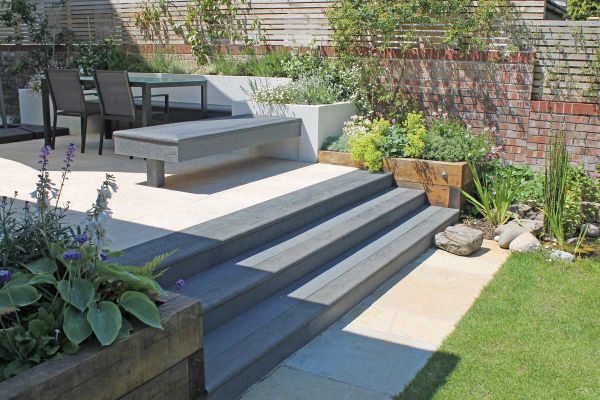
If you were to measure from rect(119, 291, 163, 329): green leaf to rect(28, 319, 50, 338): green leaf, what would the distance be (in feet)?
0.95

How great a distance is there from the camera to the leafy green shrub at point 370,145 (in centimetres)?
653

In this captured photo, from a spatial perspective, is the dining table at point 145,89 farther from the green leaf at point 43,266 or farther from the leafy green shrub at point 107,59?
the green leaf at point 43,266

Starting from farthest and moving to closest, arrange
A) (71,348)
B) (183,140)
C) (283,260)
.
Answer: (183,140) → (283,260) → (71,348)

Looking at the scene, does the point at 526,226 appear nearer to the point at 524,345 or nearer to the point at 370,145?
the point at 370,145

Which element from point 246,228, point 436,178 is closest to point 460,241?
point 436,178

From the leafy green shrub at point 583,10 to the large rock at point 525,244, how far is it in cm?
546

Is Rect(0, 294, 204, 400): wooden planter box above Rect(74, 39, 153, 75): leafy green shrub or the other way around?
the other way around

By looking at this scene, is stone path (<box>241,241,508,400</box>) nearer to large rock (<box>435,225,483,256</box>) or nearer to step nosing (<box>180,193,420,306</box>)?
large rock (<box>435,225,483,256</box>)

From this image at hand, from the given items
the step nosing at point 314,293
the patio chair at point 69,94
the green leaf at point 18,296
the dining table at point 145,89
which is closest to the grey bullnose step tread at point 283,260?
the step nosing at point 314,293

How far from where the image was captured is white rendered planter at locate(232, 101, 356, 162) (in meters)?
7.05

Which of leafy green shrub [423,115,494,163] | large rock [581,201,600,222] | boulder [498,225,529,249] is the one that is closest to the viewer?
boulder [498,225,529,249]

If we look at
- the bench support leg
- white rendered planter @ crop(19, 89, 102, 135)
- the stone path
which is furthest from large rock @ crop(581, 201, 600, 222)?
white rendered planter @ crop(19, 89, 102, 135)

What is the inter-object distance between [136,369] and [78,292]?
358 mm

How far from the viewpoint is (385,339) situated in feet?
12.7
